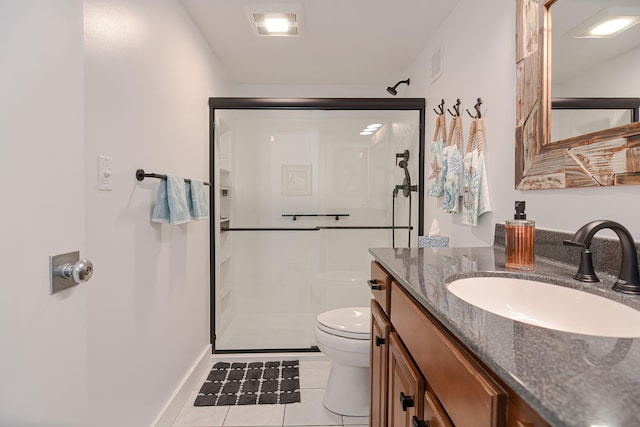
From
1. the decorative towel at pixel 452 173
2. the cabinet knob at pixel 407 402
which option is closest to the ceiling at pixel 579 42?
the decorative towel at pixel 452 173

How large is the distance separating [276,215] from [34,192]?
1.94 meters

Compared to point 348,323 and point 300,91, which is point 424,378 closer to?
point 348,323

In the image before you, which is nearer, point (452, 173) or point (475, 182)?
point (475, 182)

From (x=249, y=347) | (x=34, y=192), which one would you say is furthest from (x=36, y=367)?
(x=249, y=347)

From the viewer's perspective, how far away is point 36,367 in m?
0.70

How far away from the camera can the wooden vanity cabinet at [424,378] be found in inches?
18.5

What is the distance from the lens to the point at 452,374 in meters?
0.61

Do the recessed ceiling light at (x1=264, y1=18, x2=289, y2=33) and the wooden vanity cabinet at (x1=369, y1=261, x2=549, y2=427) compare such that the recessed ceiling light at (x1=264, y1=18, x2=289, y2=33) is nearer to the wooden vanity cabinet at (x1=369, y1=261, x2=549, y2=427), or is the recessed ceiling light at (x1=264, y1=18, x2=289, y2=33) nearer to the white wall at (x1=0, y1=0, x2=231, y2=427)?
the white wall at (x1=0, y1=0, x2=231, y2=427)

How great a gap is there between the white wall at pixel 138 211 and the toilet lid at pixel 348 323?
0.83 metres

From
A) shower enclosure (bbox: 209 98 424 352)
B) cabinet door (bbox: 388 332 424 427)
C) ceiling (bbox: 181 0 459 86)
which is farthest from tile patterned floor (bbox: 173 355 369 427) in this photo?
ceiling (bbox: 181 0 459 86)

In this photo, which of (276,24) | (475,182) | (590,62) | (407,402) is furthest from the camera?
(276,24)

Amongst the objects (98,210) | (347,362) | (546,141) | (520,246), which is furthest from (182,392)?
(546,141)

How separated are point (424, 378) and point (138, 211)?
1267 millimetres

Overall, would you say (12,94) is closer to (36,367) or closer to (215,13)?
(36,367)
